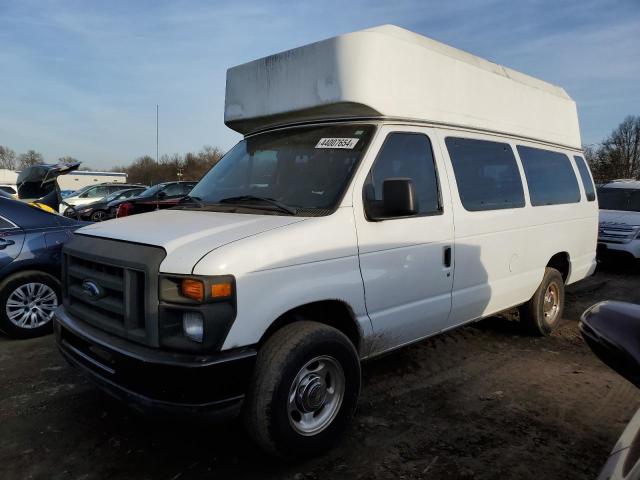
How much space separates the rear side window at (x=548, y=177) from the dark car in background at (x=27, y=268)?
16.9ft

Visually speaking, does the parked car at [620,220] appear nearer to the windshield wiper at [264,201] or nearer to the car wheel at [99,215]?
the windshield wiper at [264,201]

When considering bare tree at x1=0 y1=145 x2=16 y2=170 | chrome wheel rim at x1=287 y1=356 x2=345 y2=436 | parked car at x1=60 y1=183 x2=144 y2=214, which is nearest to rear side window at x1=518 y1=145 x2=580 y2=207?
chrome wheel rim at x1=287 y1=356 x2=345 y2=436

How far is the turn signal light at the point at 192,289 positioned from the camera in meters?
2.49

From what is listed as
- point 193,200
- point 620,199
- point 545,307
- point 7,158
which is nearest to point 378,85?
point 193,200

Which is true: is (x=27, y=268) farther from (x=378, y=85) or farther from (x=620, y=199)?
(x=620, y=199)

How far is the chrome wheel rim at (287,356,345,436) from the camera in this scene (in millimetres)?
2900

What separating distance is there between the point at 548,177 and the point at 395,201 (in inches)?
119

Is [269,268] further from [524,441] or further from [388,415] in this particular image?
[524,441]

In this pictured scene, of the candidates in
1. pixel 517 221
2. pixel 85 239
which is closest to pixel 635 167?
pixel 517 221

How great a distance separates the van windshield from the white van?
0.02 meters

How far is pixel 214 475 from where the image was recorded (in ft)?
9.39

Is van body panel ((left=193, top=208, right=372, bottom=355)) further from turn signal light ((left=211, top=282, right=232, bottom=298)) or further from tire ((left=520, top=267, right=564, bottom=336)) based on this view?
tire ((left=520, top=267, right=564, bottom=336))

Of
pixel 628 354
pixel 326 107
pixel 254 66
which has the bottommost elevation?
pixel 628 354

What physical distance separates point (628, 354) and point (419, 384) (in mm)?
2663
